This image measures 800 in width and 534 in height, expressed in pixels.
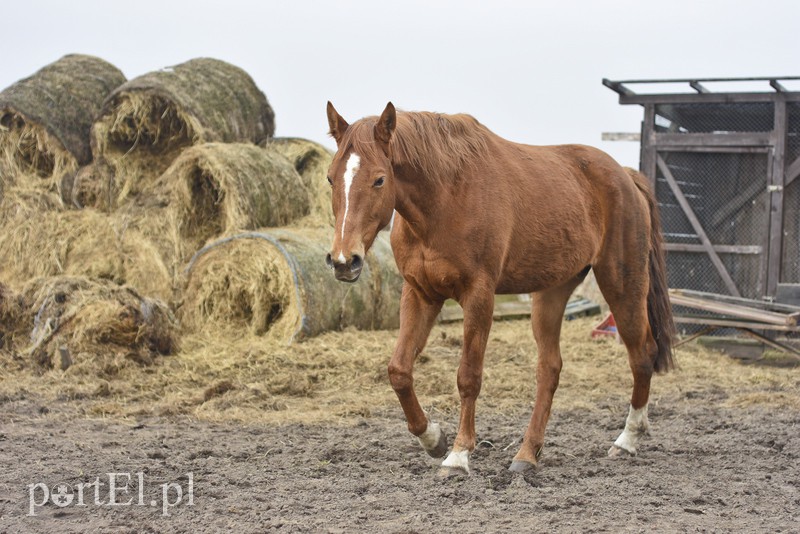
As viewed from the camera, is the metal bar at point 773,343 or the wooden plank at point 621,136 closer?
the metal bar at point 773,343

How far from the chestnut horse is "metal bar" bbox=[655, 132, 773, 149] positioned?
17.1ft

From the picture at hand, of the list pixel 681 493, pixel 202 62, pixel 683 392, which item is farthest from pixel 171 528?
pixel 202 62

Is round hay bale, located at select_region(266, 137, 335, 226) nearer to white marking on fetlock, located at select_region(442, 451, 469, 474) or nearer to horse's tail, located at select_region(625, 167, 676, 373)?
horse's tail, located at select_region(625, 167, 676, 373)

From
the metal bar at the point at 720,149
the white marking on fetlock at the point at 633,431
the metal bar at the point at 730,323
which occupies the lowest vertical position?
the metal bar at the point at 730,323

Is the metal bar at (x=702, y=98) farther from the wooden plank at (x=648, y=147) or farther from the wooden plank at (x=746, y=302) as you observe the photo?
the wooden plank at (x=746, y=302)

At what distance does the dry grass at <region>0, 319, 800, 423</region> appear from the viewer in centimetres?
625

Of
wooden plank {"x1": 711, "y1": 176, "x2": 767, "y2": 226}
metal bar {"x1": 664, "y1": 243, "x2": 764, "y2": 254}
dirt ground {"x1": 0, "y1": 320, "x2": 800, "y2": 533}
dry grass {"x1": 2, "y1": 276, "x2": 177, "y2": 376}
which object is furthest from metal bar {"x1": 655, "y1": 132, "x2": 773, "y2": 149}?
dry grass {"x1": 2, "y1": 276, "x2": 177, "y2": 376}

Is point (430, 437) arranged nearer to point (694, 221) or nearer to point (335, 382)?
point (335, 382)

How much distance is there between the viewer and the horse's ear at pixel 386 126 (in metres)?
4.02

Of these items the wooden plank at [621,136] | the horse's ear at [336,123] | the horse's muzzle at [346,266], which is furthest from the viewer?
the wooden plank at [621,136]

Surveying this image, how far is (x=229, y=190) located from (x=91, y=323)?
210cm

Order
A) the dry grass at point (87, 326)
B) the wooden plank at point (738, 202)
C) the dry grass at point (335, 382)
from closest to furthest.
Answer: the dry grass at point (335, 382)
the dry grass at point (87, 326)
the wooden plank at point (738, 202)

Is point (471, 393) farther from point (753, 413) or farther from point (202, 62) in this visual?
point (202, 62)

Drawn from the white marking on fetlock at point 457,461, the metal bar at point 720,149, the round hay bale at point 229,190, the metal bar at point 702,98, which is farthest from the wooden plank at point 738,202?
the white marking on fetlock at point 457,461
